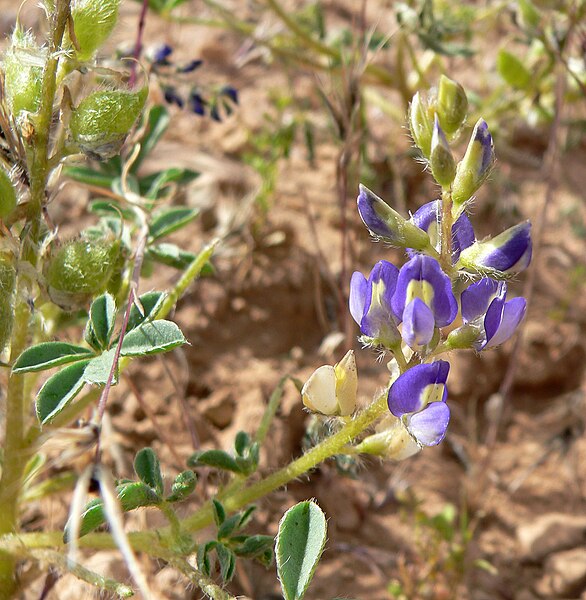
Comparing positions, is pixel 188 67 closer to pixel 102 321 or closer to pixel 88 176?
pixel 88 176

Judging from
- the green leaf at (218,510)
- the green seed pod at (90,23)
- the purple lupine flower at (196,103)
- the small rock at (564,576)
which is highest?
the green seed pod at (90,23)

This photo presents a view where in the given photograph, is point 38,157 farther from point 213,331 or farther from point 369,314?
point 213,331

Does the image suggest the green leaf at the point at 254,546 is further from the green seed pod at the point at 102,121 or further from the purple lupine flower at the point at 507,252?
the green seed pod at the point at 102,121

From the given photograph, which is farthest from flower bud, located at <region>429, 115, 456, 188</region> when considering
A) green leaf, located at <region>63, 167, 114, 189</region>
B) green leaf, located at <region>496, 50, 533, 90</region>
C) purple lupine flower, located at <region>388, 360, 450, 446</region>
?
green leaf, located at <region>496, 50, 533, 90</region>

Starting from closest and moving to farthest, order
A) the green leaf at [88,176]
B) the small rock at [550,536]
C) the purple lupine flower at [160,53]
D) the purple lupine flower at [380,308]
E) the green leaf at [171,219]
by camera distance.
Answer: the purple lupine flower at [380,308] → the green leaf at [171,219] → the green leaf at [88,176] → the small rock at [550,536] → the purple lupine flower at [160,53]

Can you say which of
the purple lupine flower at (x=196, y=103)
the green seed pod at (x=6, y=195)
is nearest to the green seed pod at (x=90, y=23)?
the green seed pod at (x=6, y=195)

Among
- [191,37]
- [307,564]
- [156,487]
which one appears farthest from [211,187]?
[307,564]

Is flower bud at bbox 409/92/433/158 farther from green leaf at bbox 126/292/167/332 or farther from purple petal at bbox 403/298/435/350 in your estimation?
green leaf at bbox 126/292/167/332
